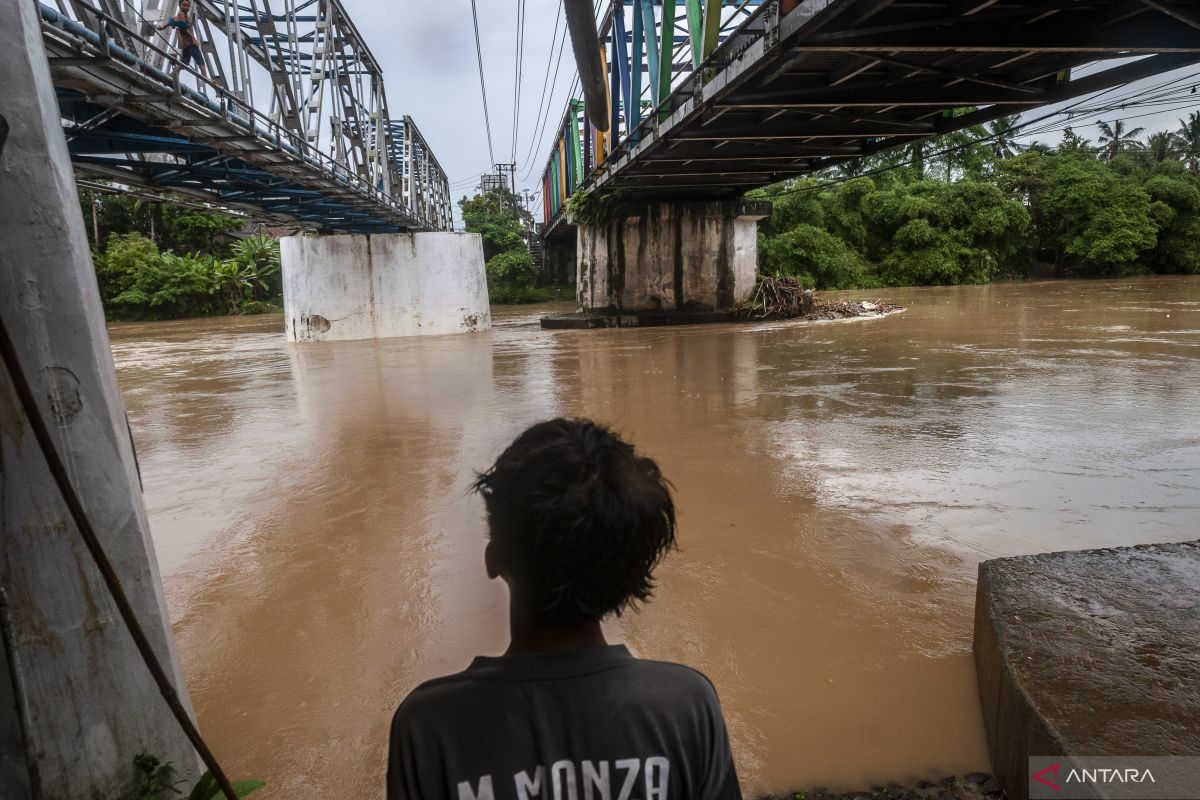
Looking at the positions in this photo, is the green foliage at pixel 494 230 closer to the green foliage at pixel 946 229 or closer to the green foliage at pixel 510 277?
the green foliage at pixel 510 277

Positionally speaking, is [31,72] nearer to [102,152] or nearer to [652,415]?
[652,415]

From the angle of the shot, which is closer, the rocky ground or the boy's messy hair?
the boy's messy hair

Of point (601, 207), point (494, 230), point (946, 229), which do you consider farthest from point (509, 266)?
point (946, 229)

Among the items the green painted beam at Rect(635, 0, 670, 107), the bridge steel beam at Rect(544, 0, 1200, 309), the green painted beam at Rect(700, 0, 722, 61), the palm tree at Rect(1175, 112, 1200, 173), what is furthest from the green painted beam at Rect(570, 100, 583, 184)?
the palm tree at Rect(1175, 112, 1200, 173)

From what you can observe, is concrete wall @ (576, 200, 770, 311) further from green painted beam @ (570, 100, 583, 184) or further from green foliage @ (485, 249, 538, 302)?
green foliage @ (485, 249, 538, 302)

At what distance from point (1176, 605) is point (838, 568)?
1308mm

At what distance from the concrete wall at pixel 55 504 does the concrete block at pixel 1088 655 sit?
2.30m

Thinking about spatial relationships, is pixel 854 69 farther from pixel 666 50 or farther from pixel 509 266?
pixel 509 266

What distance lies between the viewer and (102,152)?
8.85 m

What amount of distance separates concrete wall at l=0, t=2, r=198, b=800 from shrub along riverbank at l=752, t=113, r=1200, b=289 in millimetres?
32232

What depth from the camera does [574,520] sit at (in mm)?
1017

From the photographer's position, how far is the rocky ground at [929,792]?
2.07m

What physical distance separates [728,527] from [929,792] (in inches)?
78.9

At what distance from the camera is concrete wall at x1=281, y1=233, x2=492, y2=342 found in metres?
17.5
